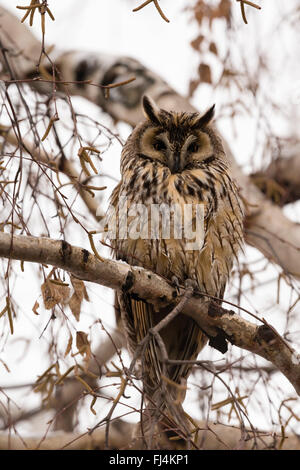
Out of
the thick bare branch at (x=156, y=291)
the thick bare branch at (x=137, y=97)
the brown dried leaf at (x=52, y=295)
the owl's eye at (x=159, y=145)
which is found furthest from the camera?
the thick bare branch at (x=137, y=97)

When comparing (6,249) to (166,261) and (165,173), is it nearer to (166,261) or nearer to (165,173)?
(166,261)

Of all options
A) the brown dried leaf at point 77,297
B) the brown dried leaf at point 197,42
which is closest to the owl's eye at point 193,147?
the brown dried leaf at point 197,42

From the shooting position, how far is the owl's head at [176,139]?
7.86 ft

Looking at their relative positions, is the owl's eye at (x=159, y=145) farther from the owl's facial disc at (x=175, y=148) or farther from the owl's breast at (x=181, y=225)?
the owl's breast at (x=181, y=225)

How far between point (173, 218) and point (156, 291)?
1.24ft

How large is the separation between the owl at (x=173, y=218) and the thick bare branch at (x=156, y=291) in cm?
18

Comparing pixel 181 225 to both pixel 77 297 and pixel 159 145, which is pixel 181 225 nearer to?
pixel 159 145

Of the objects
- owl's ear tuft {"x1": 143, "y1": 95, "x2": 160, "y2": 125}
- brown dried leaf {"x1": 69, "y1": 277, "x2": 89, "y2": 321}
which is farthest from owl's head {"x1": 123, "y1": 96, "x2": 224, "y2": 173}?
brown dried leaf {"x1": 69, "y1": 277, "x2": 89, "y2": 321}

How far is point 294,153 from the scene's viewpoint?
3.56m

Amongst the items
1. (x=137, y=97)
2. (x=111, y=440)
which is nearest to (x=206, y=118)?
(x=137, y=97)

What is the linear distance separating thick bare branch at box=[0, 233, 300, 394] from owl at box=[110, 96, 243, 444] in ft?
0.58

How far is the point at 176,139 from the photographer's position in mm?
2426

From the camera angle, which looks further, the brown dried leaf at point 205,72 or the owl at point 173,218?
the brown dried leaf at point 205,72

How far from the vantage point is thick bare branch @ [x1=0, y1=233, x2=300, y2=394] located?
1534 mm
